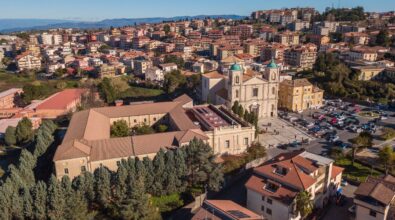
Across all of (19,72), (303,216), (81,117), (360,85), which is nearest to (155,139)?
(81,117)

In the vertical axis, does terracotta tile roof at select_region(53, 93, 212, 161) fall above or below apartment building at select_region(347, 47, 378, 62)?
below

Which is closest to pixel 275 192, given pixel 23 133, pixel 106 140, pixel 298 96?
pixel 106 140

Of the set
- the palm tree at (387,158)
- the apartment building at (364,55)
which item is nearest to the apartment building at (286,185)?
the palm tree at (387,158)

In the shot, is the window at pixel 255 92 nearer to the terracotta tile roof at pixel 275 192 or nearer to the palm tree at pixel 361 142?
the palm tree at pixel 361 142

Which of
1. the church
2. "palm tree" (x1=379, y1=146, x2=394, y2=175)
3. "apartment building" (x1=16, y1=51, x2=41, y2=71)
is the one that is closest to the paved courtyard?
the church

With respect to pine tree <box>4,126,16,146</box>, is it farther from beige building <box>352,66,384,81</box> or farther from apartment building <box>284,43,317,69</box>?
apartment building <box>284,43,317,69</box>

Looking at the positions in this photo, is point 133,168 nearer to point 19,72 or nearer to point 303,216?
point 303,216

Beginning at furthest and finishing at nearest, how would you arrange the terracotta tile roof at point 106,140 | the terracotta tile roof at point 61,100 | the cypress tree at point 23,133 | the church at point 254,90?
1. the terracotta tile roof at point 61,100
2. the church at point 254,90
3. the cypress tree at point 23,133
4. the terracotta tile roof at point 106,140
